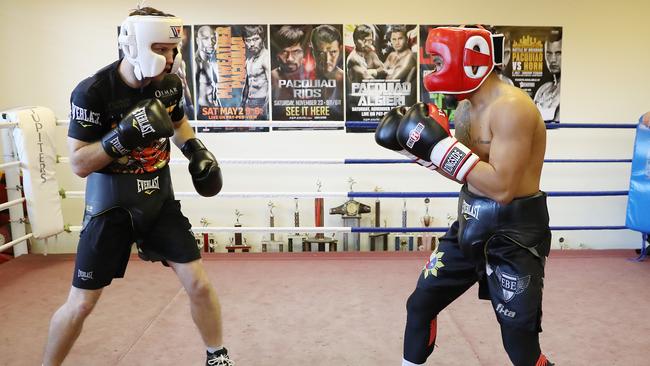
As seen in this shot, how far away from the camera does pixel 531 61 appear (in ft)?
13.5

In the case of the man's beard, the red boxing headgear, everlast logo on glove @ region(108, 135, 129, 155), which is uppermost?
the red boxing headgear

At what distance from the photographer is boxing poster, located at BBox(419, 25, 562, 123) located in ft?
13.4

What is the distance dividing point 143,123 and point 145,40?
0.26 metres

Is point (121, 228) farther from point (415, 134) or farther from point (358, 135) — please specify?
point (358, 135)

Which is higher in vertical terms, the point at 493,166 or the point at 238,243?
the point at 493,166

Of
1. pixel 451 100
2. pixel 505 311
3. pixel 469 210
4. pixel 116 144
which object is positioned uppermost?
pixel 451 100

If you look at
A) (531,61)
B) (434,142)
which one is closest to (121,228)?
(434,142)

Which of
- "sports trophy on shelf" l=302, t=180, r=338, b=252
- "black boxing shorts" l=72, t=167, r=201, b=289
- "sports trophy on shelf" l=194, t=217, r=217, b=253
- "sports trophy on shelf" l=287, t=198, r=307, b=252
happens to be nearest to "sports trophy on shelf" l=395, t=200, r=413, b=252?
"sports trophy on shelf" l=302, t=180, r=338, b=252

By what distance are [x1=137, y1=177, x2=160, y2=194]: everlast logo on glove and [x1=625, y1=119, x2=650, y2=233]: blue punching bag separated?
298cm

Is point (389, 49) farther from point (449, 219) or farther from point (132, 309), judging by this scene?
point (132, 309)

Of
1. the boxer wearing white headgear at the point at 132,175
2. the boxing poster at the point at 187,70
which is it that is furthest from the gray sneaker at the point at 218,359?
the boxing poster at the point at 187,70

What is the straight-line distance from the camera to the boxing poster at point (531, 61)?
4090 mm

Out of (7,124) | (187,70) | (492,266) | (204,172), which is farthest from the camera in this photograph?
(187,70)

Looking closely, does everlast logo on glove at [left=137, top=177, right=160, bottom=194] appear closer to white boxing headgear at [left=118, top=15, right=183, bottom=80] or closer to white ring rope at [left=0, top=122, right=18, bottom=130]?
white boxing headgear at [left=118, top=15, right=183, bottom=80]
